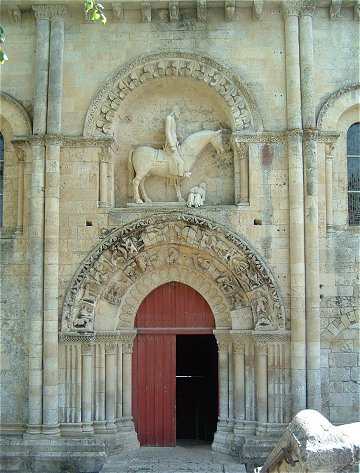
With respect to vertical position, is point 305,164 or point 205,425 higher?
point 305,164

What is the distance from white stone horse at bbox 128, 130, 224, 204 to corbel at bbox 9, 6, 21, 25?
135 inches

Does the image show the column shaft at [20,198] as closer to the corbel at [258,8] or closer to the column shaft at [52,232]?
the column shaft at [52,232]

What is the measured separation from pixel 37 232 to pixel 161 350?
3319 millimetres

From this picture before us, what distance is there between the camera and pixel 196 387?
16094mm

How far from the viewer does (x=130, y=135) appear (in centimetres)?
1385

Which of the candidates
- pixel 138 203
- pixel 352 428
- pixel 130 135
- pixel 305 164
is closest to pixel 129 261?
pixel 138 203

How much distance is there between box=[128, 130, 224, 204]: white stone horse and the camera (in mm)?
13422

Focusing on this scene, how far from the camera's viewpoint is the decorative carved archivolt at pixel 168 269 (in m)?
12.9

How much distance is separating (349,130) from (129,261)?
5009 mm

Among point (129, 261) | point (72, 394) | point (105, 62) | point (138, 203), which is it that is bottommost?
point (72, 394)

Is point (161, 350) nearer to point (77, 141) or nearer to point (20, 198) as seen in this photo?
point (20, 198)

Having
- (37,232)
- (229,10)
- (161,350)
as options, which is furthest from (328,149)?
(37,232)

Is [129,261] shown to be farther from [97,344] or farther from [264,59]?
[264,59]

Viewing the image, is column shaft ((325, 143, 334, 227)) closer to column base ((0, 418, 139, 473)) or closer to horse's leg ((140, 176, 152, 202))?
horse's leg ((140, 176, 152, 202))
